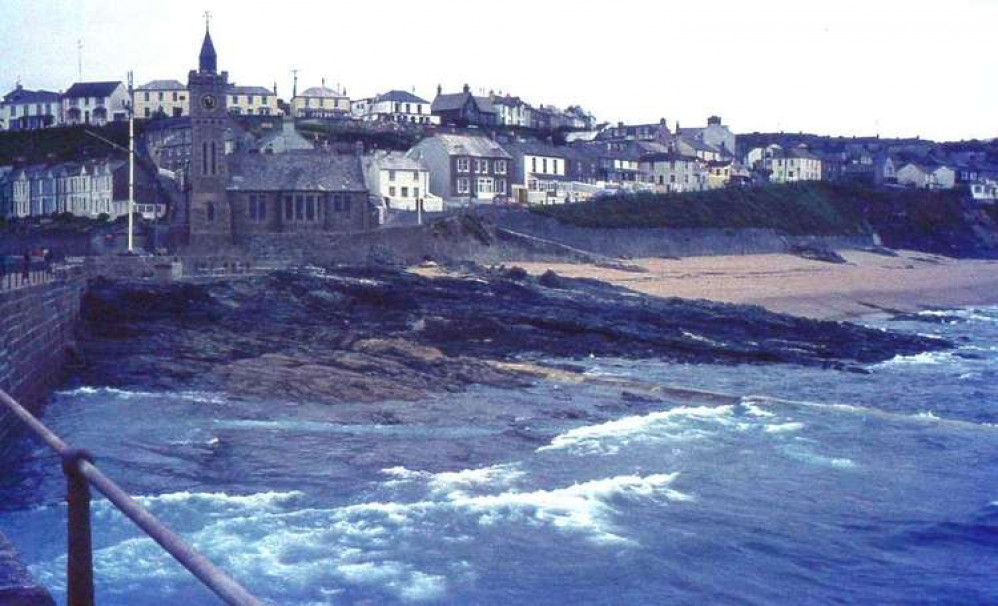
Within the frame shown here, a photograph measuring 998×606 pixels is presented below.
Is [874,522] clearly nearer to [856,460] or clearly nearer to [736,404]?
[856,460]

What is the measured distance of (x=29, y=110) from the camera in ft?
328

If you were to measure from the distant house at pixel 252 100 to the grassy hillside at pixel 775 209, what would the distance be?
40.8 metres

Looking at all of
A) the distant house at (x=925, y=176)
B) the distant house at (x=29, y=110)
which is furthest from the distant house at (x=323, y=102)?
the distant house at (x=925, y=176)

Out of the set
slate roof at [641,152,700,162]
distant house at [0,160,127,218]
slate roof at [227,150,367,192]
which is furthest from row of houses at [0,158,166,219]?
→ slate roof at [641,152,700,162]

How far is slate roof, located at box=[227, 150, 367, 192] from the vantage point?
55594 mm

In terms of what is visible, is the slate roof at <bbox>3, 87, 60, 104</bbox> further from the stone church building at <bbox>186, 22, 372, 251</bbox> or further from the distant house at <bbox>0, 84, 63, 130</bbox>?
the stone church building at <bbox>186, 22, 372, 251</bbox>

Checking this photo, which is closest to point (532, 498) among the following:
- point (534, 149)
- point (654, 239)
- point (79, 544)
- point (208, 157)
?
point (79, 544)

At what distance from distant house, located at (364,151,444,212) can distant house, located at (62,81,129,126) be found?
38250mm

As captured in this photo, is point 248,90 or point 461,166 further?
point 248,90

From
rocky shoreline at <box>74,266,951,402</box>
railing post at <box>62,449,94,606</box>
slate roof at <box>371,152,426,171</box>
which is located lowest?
rocky shoreline at <box>74,266,951,402</box>

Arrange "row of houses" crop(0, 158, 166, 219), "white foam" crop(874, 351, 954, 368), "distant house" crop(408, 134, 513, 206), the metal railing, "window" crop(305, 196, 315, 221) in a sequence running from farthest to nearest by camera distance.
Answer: "distant house" crop(408, 134, 513, 206) → "row of houses" crop(0, 158, 166, 219) → "window" crop(305, 196, 315, 221) → "white foam" crop(874, 351, 954, 368) → the metal railing

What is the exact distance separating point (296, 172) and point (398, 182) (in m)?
11.9

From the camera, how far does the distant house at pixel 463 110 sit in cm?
10238

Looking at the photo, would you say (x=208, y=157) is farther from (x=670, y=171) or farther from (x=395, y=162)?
(x=670, y=171)
